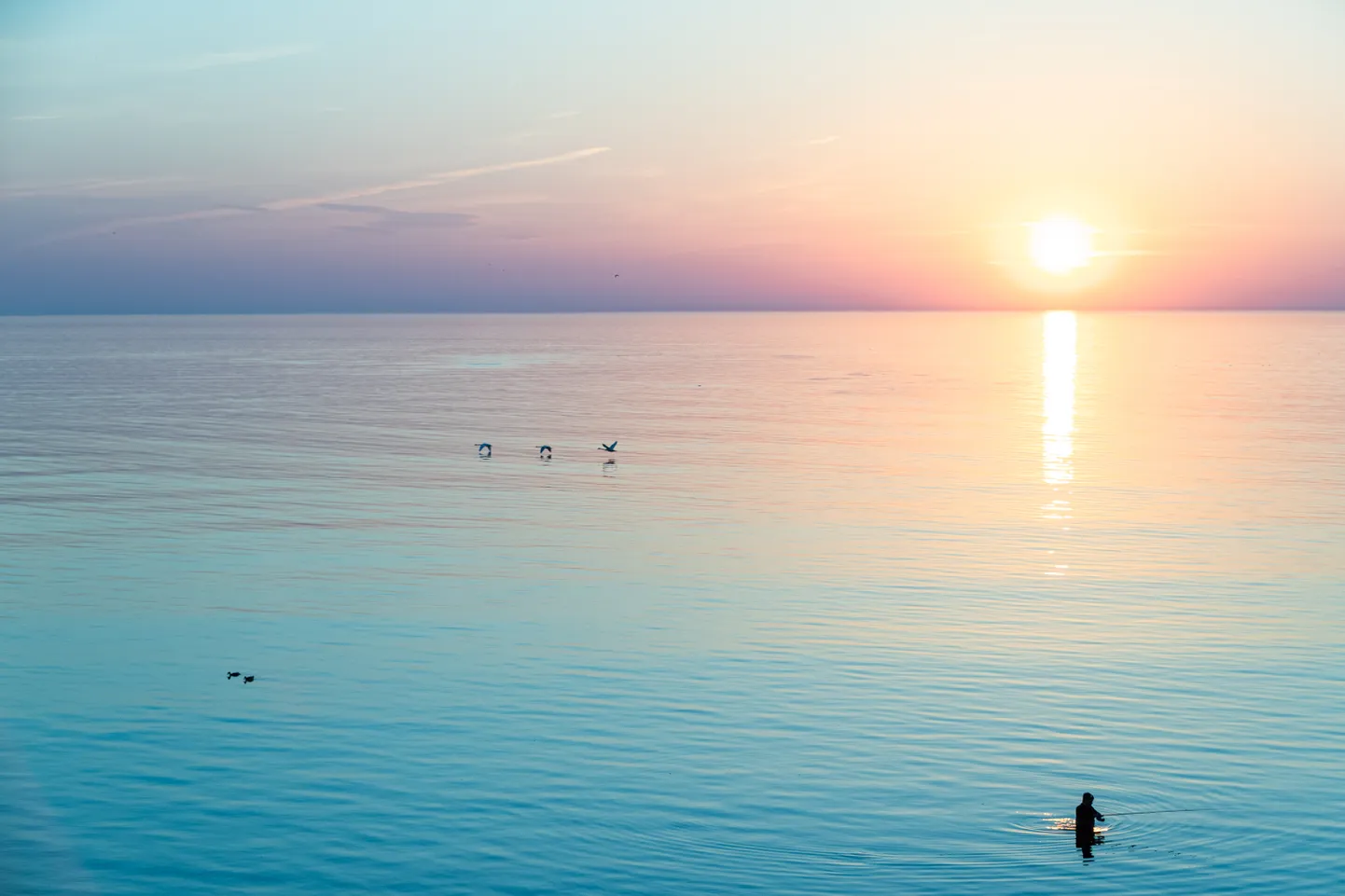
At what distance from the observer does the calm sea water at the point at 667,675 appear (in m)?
25.2

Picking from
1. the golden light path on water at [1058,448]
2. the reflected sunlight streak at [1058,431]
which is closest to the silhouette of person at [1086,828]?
the golden light path on water at [1058,448]

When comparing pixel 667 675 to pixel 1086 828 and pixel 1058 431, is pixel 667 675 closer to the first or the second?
pixel 1086 828

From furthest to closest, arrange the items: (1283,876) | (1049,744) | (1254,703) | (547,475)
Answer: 1. (547,475)
2. (1254,703)
3. (1049,744)
4. (1283,876)

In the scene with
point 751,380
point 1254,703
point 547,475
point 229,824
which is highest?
point 751,380

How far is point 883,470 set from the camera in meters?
77.8

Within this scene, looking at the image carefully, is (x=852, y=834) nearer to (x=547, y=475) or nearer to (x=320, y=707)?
(x=320, y=707)

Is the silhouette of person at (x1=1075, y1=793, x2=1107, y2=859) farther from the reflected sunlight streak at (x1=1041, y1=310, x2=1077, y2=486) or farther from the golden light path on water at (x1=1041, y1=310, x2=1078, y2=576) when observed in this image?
the reflected sunlight streak at (x1=1041, y1=310, x2=1077, y2=486)

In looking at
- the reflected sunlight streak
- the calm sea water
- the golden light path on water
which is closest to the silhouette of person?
the calm sea water

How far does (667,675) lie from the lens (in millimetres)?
36000

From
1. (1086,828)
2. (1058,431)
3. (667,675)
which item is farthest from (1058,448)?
(1086,828)

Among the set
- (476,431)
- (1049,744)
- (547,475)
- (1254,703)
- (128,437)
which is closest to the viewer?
(1049,744)

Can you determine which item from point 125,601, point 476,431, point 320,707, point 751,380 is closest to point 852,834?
point 320,707

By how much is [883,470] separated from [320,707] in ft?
164

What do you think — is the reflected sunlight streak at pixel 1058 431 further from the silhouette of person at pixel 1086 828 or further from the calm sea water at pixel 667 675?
the silhouette of person at pixel 1086 828
